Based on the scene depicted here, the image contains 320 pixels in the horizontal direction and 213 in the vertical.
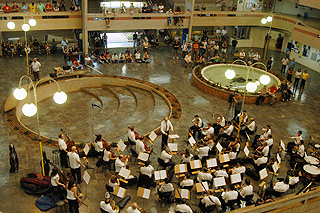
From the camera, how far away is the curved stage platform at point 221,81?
71.1 feet

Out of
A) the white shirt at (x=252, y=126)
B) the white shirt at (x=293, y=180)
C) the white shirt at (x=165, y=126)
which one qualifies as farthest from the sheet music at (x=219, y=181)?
the white shirt at (x=252, y=126)

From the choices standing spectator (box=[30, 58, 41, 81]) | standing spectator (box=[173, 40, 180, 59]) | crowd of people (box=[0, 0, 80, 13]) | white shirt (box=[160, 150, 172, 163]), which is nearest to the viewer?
white shirt (box=[160, 150, 172, 163])

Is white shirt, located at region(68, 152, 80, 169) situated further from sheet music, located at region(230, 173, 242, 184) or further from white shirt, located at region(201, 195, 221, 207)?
sheet music, located at region(230, 173, 242, 184)

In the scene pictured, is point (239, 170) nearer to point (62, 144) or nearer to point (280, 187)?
point (280, 187)

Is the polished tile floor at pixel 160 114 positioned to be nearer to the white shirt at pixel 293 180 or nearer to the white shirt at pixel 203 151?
the white shirt at pixel 293 180

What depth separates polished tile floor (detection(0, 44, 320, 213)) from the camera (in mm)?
12391

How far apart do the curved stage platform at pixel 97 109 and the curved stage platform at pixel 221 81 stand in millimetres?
2756

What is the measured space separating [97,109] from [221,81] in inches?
362

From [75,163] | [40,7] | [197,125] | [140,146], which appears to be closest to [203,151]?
[197,125]

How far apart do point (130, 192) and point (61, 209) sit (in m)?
2.58

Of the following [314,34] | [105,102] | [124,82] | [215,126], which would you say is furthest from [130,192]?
[314,34]

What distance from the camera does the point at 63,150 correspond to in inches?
535

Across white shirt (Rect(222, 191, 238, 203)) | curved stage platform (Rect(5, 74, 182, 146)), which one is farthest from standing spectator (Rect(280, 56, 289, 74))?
white shirt (Rect(222, 191, 238, 203))

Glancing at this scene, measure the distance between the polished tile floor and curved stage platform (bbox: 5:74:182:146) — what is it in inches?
7.1
